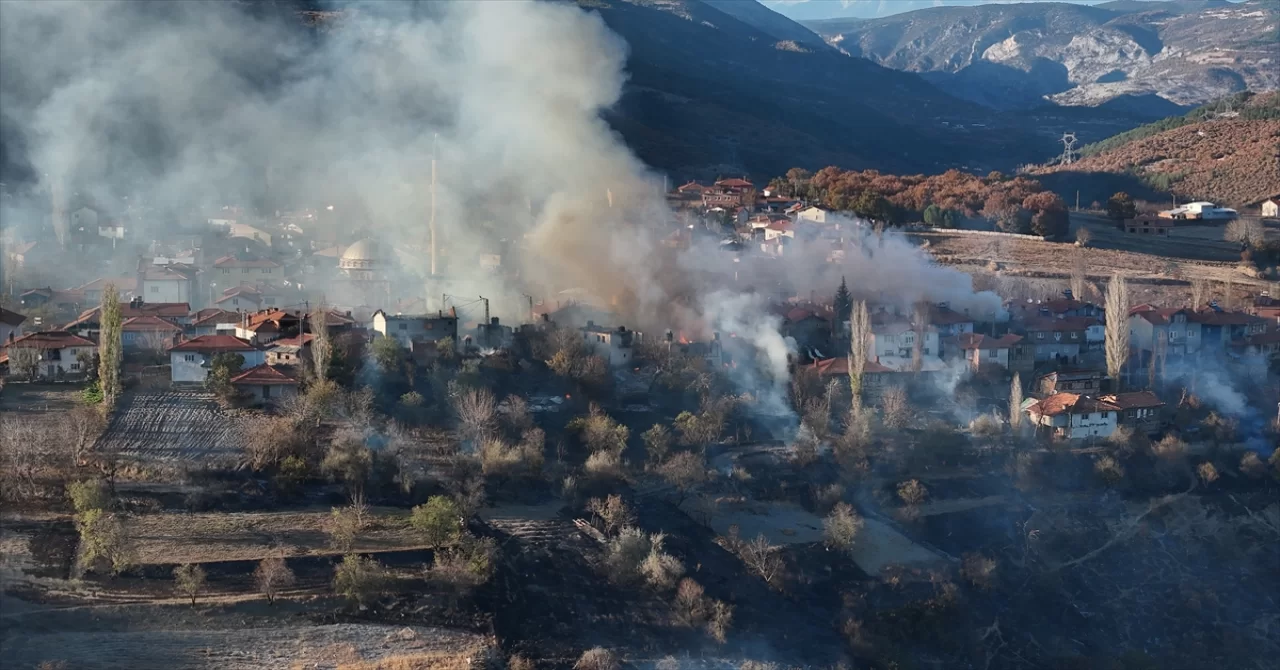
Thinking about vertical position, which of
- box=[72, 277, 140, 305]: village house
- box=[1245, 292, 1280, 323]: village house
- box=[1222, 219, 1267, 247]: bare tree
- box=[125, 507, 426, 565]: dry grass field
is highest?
box=[1222, 219, 1267, 247]: bare tree

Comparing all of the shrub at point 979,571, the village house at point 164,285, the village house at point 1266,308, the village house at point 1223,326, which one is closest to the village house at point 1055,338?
the village house at point 1223,326

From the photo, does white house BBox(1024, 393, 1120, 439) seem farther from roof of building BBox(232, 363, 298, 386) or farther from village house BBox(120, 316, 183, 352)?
village house BBox(120, 316, 183, 352)

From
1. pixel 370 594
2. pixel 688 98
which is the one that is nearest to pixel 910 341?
pixel 370 594

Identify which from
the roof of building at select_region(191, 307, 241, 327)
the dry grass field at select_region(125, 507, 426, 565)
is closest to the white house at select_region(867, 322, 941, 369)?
the dry grass field at select_region(125, 507, 426, 565)

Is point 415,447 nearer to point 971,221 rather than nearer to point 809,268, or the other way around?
point 809,268

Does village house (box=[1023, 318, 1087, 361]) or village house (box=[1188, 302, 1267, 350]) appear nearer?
village house (box=[1023, 318, 1087, 361])

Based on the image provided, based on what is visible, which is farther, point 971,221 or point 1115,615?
point 971,221

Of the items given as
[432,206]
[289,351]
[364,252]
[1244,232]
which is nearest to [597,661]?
[289,351]
